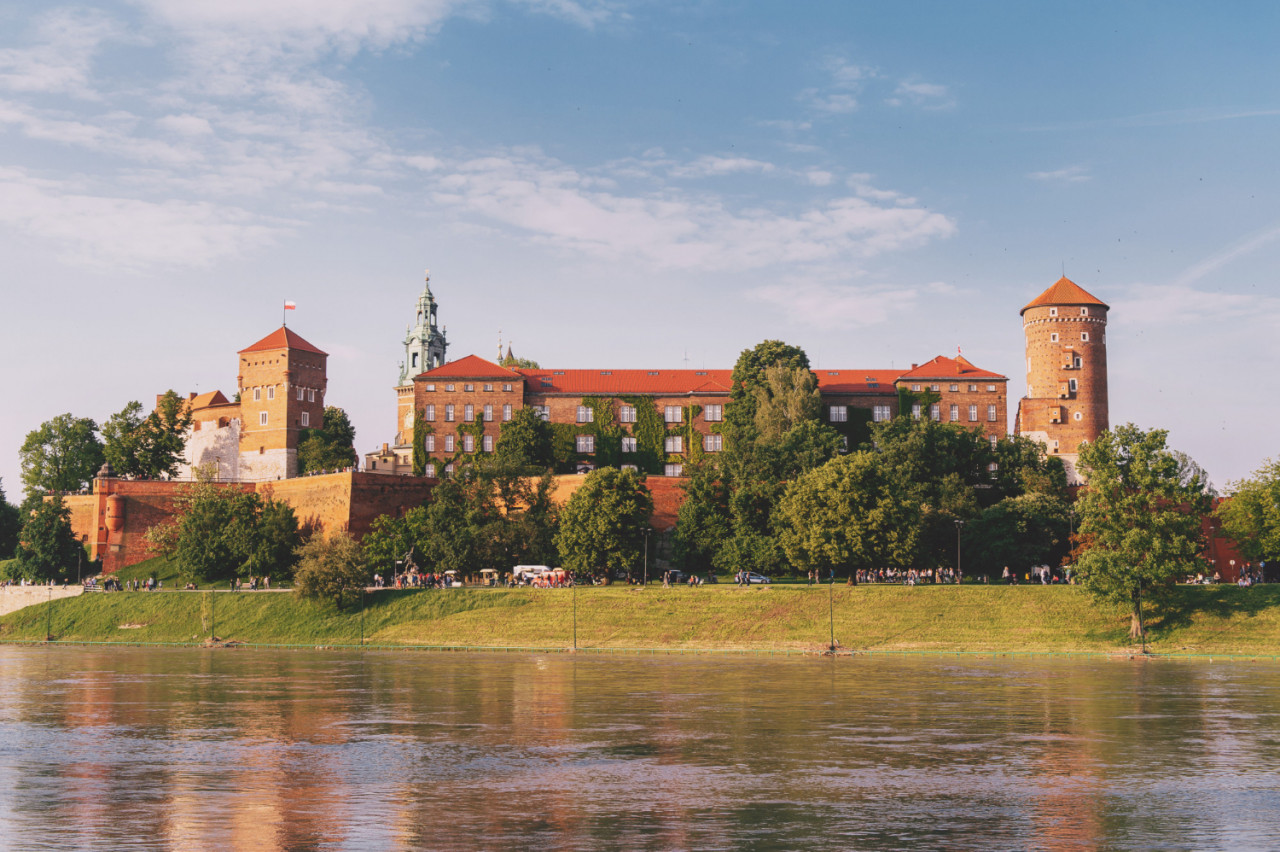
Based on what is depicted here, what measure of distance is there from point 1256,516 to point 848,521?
20.3 m

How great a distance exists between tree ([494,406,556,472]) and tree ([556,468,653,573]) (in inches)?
594

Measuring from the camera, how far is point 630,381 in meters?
82.8

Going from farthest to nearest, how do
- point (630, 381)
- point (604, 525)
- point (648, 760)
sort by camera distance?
point (630, 381), point (604, 525), point (648, 760)

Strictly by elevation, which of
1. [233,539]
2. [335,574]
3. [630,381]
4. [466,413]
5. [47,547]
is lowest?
[335,574]

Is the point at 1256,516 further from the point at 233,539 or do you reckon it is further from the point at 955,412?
the point at 233,539

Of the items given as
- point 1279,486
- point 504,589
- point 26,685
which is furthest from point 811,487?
point 26,685

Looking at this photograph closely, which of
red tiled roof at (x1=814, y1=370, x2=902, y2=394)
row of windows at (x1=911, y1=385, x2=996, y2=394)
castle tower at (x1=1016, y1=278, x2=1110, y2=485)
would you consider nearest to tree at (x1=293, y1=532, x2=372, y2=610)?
red tiled roof at (x1=814, y1=370, x2=902, y2=394)

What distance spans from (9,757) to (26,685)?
1614 centimetres

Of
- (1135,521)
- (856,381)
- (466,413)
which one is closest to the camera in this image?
(1135,521)

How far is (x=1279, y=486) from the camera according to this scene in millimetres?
58281

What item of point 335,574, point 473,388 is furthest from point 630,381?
point 335,574

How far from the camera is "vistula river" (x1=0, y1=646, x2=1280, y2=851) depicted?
1652cm

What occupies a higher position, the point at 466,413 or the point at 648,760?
the point at 466,413

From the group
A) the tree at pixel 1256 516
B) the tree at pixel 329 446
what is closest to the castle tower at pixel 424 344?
the tree at pixel 329 446
